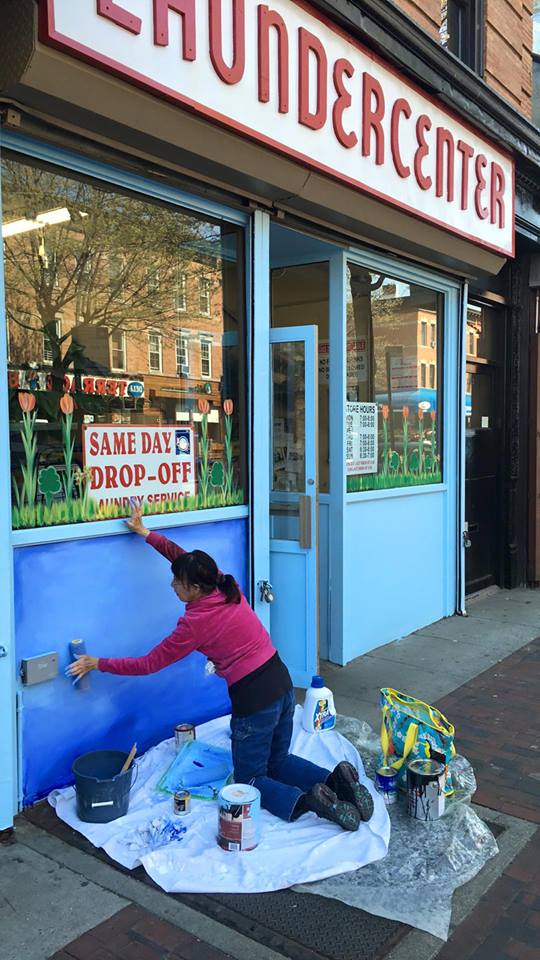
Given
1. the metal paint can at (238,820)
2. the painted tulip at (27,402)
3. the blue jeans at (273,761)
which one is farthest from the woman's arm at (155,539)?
the metal paint can at (238,820)

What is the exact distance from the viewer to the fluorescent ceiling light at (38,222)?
11.1 feet

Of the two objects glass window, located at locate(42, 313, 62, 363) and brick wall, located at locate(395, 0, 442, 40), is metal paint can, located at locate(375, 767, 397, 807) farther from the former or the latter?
brick wall, located at locate(395, 0, 442, 40)

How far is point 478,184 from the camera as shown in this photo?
5973mm

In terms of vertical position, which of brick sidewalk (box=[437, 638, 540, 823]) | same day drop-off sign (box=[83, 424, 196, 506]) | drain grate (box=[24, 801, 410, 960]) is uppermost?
same day drop-off sign (box=[83, 424, 196, 506])

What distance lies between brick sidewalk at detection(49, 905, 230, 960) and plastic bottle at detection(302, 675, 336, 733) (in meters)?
1.64

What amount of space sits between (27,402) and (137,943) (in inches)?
87.5

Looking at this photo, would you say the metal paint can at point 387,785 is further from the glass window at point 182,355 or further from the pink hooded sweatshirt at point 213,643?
the glass window at point 182,355

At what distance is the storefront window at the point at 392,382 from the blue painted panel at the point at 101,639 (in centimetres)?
186

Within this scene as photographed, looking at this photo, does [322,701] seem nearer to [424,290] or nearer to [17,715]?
[17,715]

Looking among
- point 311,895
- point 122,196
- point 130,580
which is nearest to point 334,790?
point 311,895

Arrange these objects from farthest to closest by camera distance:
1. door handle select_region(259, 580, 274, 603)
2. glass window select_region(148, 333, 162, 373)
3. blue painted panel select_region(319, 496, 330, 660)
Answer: blue painted panel select_region(319, 496, 330, 660)
door handle select_region(259, 580, 274, 603)
glass window select_region(148, 333, 162, 373)

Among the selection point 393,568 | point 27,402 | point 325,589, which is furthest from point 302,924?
point 393,568

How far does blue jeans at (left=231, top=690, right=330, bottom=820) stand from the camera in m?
3.31

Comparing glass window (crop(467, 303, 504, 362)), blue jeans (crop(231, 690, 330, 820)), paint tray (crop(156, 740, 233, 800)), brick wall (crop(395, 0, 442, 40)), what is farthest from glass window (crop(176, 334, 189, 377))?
glass window (crop(467, 303, 504, 362))
